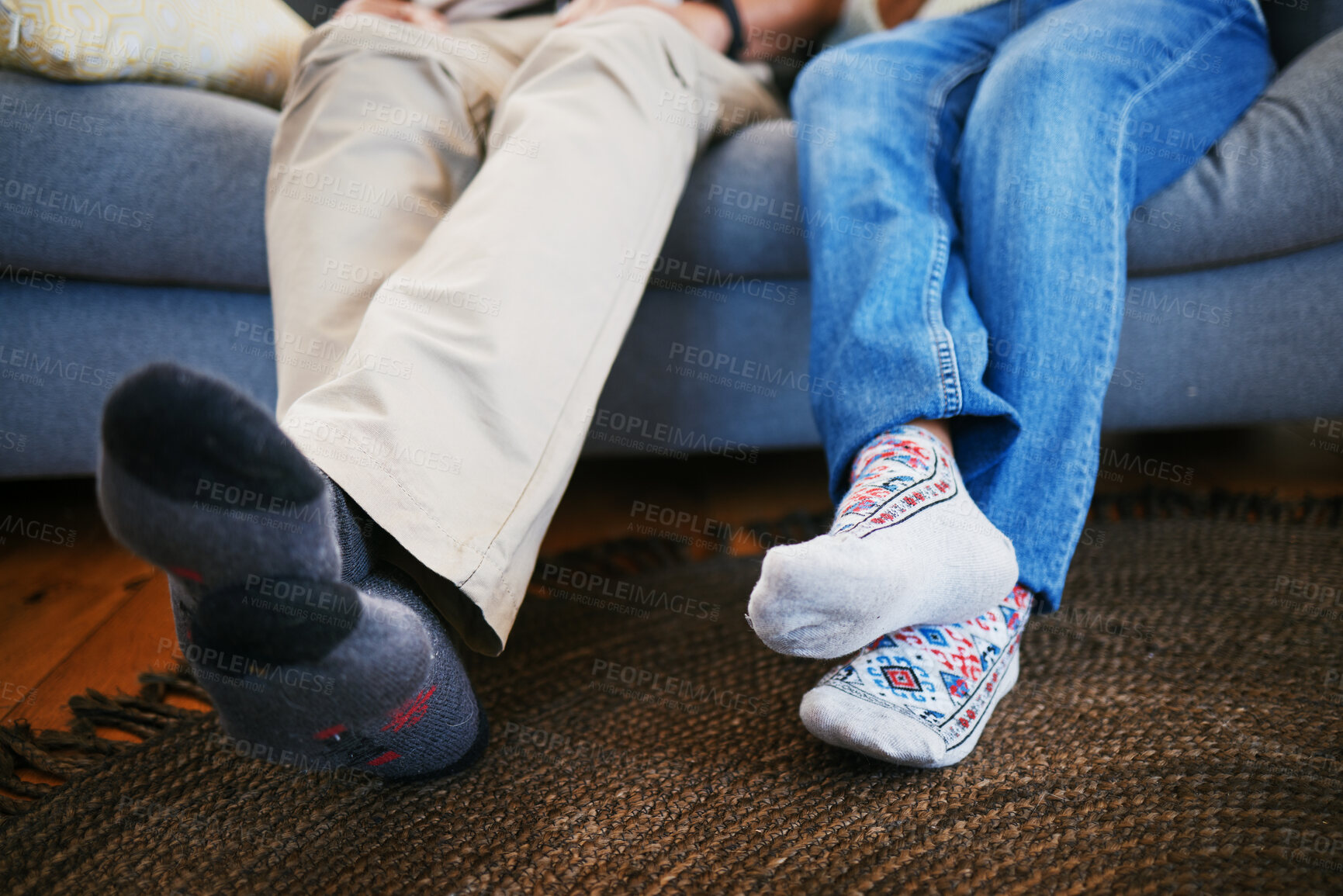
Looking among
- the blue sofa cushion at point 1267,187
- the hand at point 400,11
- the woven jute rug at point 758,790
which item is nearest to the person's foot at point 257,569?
the woven jute rug at point 758,790

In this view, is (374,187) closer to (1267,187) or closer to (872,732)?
(872,732)

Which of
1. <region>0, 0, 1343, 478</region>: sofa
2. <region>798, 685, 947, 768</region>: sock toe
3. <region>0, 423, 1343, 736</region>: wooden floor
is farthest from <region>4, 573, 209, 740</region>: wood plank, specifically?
<region>798, 685, 947, 768</region>: sock toe

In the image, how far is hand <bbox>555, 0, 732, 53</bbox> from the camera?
0.75 metres

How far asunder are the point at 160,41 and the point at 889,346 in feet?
2.46

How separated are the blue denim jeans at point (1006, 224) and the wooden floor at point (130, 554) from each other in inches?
16.1

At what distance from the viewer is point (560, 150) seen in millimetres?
545

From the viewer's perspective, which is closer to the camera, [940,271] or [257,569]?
[257,569]

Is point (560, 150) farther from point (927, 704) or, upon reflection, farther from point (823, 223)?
point (927, 704)

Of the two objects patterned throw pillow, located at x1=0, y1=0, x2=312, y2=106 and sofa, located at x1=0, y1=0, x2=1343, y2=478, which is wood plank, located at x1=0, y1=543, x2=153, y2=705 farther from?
patterned throw pillow, located at x1=0, y1=0, x2=312, y2=106

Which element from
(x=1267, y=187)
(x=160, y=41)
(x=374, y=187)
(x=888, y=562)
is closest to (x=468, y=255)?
(x=374, y=187)

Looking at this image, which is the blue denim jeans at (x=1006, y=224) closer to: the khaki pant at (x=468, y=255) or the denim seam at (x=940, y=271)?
the denim seam at (x=940, y=271)

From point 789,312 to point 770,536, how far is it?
24 cm

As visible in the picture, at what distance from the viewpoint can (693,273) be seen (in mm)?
803

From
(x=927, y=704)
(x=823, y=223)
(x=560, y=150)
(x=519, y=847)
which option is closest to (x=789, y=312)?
(x=823, y=223)
